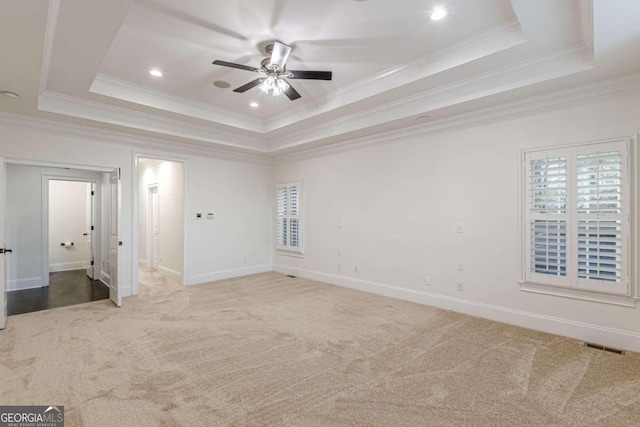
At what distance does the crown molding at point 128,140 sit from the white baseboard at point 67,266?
14.9 ft

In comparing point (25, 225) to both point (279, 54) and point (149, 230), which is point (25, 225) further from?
point (279, 54)

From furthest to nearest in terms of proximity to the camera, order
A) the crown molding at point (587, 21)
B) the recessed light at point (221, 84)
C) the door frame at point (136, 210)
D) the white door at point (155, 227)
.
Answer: the white door at point (155, 227) → the door frame at point (136, 210) → the recessed light at point (221, 84) → the crown molding at point (587, 21)

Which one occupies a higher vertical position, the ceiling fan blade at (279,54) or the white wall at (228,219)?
the ceiling fan blade at (279,54)

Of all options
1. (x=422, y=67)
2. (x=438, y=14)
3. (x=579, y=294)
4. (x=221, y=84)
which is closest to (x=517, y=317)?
(x=579, y=294)

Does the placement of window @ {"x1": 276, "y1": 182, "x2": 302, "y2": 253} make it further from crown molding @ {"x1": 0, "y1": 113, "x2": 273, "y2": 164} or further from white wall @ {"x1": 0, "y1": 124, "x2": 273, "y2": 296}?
crown molding @ {"x1": 0, "y1": 113, "x2": 273, "y2": 164}

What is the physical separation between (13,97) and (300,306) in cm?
444

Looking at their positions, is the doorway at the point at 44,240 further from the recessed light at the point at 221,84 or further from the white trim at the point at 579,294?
the white trim at the point at 579,294

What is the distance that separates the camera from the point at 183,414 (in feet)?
7.13

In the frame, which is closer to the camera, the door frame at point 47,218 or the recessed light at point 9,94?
the recessed light at point 9,94

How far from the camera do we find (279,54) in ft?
10.6

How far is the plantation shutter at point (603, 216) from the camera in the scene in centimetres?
321

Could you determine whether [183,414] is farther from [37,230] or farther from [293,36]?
[37,230]

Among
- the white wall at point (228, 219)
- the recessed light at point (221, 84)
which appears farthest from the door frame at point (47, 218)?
the recessed light at point (221, 84)

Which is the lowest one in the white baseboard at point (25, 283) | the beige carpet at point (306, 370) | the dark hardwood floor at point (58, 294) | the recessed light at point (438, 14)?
the dark hardwood floor at point (58, 294)
